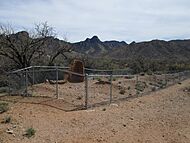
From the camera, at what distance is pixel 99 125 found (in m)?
12.7

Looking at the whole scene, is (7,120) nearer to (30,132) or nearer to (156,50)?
(30,132)

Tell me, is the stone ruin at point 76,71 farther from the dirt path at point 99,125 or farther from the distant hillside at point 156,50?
the distant hillside at point 156,50

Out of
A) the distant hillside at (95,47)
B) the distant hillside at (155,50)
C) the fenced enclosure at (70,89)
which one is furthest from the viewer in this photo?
the distant hillside at (95,47)

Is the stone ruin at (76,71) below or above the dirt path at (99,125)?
above

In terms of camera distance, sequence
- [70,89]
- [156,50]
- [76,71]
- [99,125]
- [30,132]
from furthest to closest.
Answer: [156,50] < [76,71] < [70,89] < [99,125] < [30,132]

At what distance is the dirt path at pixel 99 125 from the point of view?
36.8 feet

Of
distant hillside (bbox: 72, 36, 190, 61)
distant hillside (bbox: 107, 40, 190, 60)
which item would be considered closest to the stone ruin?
distant hillside (bbox: 72, 36, 190, 61)

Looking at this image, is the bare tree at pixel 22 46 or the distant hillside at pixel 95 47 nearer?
the bare tree at pixel 22 46

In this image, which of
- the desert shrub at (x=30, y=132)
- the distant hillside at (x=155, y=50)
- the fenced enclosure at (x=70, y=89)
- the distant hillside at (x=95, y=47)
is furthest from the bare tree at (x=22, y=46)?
the distant hillside at (x=95, y=47)

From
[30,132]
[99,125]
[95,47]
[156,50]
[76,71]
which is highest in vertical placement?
[76,71]

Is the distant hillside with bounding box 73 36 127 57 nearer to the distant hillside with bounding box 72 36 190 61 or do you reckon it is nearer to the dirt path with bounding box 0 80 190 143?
the distant hillside with bounding box 72 36 190 61

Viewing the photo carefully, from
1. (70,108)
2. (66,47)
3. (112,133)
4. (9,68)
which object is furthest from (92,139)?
(66,47)

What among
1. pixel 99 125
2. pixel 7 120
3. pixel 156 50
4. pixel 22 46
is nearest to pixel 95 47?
pixel 156 50

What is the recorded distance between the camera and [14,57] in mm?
27641
